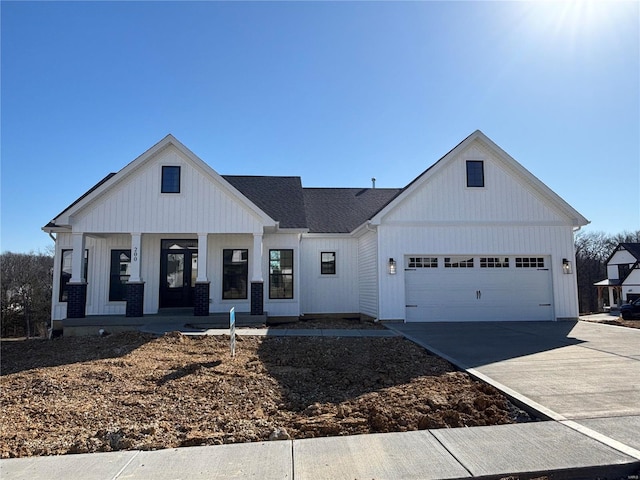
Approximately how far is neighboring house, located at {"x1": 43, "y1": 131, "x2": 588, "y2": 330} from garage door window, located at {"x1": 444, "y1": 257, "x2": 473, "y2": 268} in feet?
0.11

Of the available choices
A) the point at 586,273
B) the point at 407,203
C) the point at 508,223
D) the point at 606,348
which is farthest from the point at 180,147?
the point at 586,273

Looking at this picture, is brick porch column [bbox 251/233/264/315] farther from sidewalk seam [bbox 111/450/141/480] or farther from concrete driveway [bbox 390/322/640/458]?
sidewalk seam [bbox 111/450/141/480]

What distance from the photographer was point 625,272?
135ft

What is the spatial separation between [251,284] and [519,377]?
9.13 m

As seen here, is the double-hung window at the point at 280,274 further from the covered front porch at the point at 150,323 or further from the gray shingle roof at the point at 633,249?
the gray shingle roof at the point at 633,249

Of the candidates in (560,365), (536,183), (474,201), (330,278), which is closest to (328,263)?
(330,278)

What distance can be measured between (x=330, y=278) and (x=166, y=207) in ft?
21.9

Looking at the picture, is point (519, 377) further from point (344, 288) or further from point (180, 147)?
point (180, 147)

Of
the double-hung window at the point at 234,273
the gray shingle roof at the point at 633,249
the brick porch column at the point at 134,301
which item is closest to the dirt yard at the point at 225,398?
the brick porch column at the point at 134,301

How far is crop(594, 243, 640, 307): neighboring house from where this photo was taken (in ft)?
127

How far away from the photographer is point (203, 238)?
13797mm

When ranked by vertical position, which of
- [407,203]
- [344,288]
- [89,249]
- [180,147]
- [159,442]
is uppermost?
[180,147]

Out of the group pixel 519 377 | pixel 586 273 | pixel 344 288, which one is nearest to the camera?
pixel 519 377


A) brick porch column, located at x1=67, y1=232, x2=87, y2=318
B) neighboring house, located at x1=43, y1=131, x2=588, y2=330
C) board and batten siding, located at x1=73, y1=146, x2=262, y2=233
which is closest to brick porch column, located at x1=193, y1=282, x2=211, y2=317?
neighboring house, located at x1=43, y1=131, x2=588, y2=330
